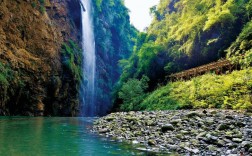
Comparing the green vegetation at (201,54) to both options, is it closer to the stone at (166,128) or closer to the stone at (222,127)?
the stone at (222,127)

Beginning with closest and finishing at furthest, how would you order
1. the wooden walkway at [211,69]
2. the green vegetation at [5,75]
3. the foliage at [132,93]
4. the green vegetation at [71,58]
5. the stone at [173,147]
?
the stone at [173,147] → the wooden walkway at [211,69] → the green vegetation at [5,75] → the foliage at [132,93] → the green vegetation at [71,58]

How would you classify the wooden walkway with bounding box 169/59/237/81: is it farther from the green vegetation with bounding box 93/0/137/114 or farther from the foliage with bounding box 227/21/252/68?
Answer: the green vegetation with bounding box 93/0/137/114

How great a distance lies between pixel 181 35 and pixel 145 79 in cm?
656

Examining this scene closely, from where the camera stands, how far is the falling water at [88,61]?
131 ft

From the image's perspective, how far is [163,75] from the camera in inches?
1198

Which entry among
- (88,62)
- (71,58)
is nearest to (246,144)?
(71,58)

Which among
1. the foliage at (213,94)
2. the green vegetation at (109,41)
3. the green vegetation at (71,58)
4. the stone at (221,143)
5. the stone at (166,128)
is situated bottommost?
the stone at (221,143)

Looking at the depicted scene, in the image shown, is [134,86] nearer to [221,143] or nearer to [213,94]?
[213,94]

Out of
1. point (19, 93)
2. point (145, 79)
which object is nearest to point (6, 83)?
point (19, 93)

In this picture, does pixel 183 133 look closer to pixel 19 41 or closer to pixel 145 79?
pixel 19 41

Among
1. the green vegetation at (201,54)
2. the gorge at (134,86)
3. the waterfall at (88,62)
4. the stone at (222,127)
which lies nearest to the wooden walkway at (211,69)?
the gorge at (134,86)

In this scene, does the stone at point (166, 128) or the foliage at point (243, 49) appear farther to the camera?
the foliage at point (243, 49)

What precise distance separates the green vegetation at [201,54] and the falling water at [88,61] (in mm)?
6496

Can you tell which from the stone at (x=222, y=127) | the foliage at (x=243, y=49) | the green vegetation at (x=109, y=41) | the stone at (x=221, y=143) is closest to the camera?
the stone at (x=221, y=143)
